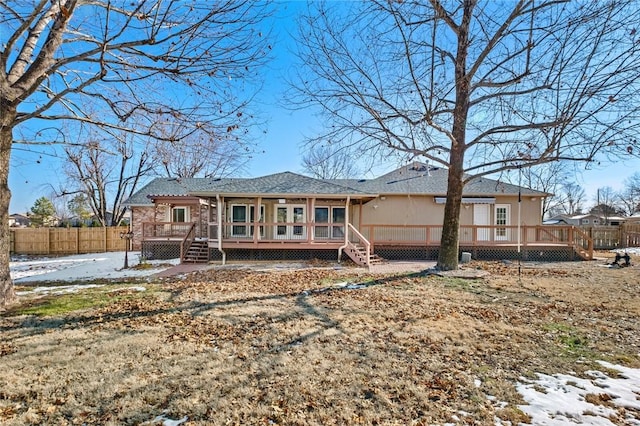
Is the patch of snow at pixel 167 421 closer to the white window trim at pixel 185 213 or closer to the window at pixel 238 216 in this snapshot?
the window at pixel 238 216

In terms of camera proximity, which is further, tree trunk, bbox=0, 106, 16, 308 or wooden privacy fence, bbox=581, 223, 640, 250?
wooden privacy fence, bbox=581, 223, 640, 250

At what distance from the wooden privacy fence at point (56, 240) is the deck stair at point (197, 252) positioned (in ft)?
32.0

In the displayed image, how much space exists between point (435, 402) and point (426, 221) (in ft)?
48.3

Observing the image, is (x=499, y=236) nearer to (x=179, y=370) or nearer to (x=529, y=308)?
(x=529, y=308)

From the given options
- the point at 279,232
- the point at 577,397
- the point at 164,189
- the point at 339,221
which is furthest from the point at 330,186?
the point at 577,397

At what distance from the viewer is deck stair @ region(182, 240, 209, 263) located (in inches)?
539

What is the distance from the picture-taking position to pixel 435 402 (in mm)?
3080

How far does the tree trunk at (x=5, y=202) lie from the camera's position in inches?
246

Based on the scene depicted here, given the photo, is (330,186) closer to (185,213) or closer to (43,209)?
(185,213)

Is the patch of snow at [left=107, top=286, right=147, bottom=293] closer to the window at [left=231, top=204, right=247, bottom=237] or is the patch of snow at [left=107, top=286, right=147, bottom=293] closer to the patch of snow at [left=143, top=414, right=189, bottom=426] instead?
the patch of snow at [left=143, top=414, right=189, bottom=426]

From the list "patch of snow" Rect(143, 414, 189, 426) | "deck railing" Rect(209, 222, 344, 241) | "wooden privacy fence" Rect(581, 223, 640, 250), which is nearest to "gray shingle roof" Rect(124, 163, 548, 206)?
"deck railing" Rect(209, 222, 344, 241)

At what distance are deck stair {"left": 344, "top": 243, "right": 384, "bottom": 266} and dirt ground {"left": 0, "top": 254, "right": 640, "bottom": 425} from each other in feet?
14.6

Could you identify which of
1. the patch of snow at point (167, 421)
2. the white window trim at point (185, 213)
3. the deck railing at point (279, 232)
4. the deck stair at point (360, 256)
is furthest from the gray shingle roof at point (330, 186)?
the patch of snow at point (167, 421)

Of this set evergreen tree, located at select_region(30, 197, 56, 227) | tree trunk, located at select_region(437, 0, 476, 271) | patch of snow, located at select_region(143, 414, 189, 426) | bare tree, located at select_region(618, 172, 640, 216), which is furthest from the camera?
bare tree, located at select_region(618, 172, 640, 216)
